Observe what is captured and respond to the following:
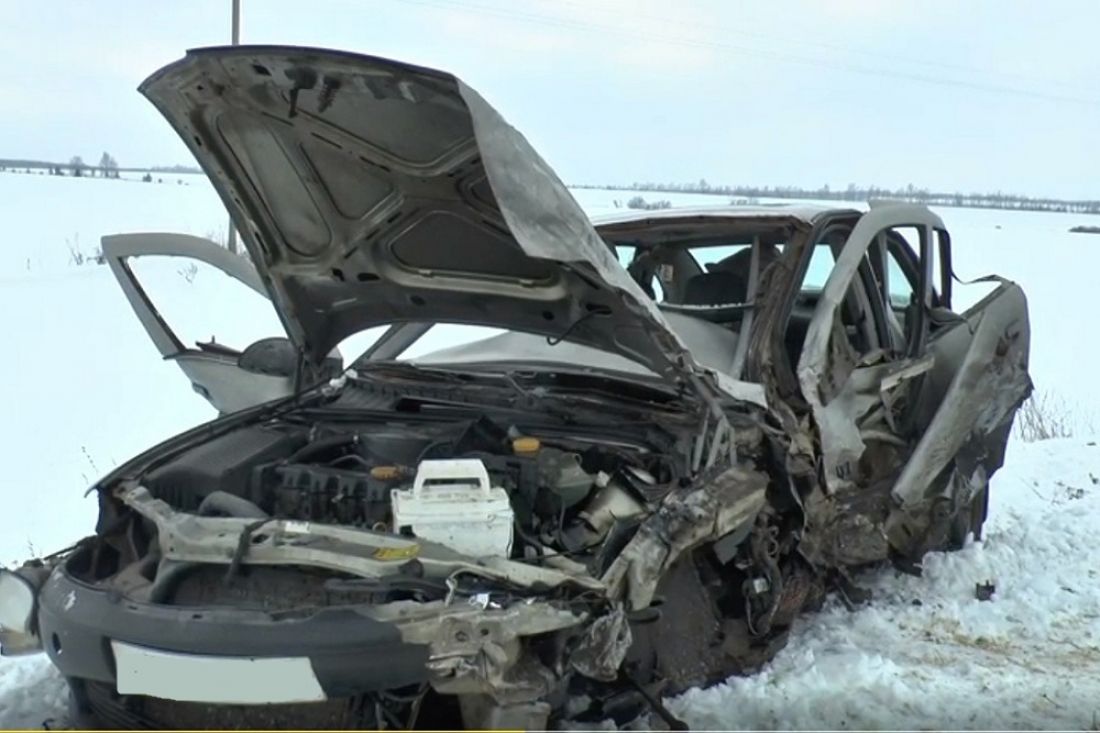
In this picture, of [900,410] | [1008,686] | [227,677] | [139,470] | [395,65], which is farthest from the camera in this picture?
[900,410]

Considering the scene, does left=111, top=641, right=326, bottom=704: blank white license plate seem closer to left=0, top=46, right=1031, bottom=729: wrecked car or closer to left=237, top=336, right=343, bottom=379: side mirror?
left=0, top=46, right=1031, bottom=729: wrecked car

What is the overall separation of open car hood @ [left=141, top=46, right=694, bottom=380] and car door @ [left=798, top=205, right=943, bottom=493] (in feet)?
2.99

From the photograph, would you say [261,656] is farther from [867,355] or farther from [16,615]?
[867,355]

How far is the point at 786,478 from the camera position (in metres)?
3.69

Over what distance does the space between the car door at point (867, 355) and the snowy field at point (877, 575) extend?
68cm

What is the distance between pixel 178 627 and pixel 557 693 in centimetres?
102

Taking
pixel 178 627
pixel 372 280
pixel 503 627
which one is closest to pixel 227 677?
pixel 178 627

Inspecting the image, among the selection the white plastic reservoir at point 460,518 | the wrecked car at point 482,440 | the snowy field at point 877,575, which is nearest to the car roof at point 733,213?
the wrecked car at point 482,440

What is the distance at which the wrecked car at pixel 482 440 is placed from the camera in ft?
8.92

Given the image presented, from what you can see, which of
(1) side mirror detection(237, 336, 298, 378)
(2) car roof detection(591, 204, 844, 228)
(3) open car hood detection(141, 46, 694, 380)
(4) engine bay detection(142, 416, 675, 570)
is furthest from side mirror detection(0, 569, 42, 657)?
(2) car roof detection(591, 204, 844, 228)

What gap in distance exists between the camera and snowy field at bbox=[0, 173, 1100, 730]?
11.7 feet

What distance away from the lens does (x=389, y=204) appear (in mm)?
3693

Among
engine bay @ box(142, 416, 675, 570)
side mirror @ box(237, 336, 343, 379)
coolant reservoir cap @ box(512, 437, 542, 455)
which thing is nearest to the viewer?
engine bay @ box(142, 416, 675, 570)

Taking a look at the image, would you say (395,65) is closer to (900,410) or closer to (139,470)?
(139,470)
